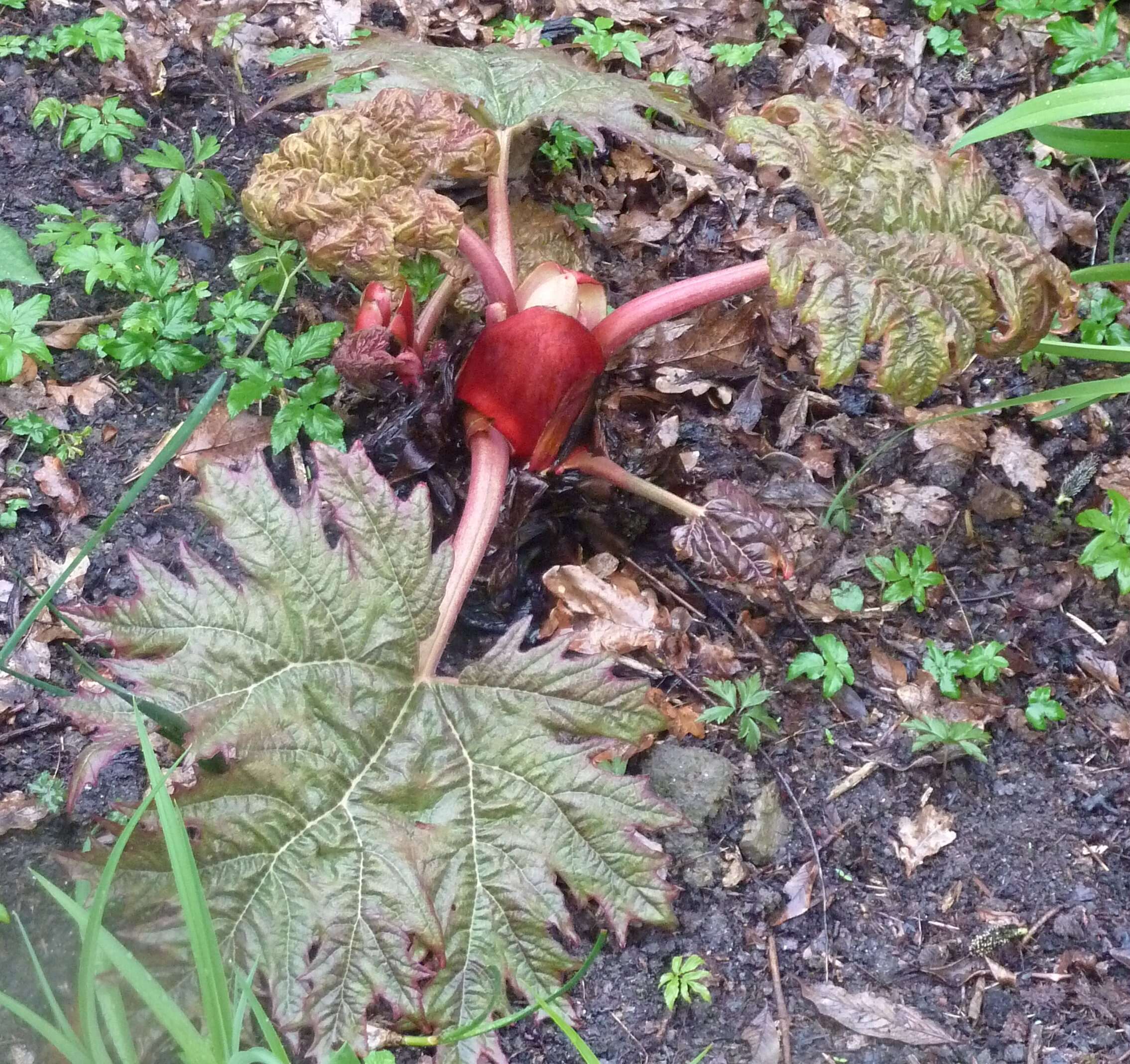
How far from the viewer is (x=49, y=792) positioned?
1.70m

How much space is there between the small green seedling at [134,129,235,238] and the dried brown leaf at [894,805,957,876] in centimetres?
209

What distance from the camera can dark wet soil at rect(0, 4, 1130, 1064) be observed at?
163cm

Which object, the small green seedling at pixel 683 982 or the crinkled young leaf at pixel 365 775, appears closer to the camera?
the crinkled young leaf at pixel 365 775

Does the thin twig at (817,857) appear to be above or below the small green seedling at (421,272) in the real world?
below

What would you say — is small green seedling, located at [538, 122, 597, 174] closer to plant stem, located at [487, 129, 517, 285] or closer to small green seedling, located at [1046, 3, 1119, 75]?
plant stem, located at [487, 129, 517, 285]

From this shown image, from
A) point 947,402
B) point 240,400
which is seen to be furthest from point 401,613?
point 947,402

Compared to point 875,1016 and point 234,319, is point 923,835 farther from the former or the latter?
point 234,319

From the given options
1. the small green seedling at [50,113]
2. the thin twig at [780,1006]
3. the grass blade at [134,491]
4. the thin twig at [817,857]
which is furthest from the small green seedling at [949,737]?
the small green seedling at [50,113]

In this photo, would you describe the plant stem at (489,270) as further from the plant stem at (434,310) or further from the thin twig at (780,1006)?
the thin twig at (780,1006)

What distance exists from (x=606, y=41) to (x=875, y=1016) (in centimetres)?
247

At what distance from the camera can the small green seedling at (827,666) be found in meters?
1.94

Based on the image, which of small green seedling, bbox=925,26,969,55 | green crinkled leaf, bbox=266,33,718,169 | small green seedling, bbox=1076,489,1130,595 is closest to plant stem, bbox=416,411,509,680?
green crinkled leaf, bbox=266,33,718,169

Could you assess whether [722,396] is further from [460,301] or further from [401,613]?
[401,613]

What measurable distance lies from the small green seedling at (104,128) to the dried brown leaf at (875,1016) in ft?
8.07
